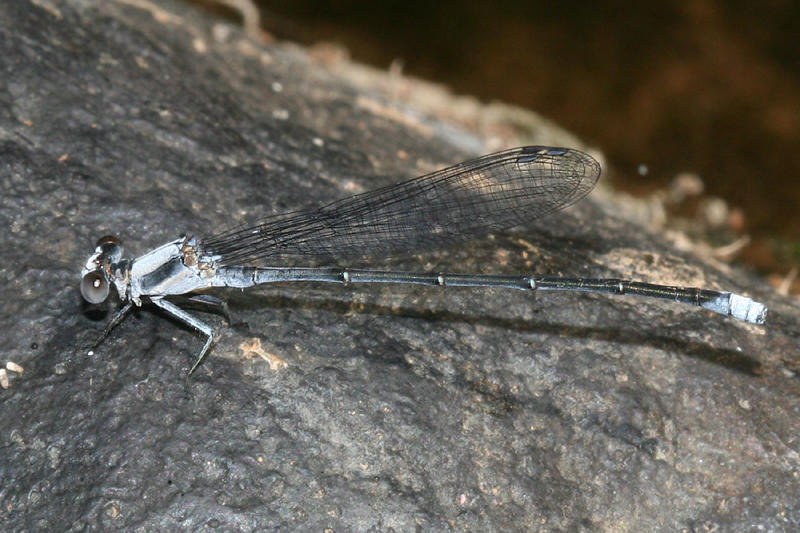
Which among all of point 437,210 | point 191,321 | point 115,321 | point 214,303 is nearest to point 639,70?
point 437,210

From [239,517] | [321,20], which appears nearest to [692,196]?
[321,20]

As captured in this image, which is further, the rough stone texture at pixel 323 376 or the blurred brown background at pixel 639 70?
the blurred brown background at pixel 639 70

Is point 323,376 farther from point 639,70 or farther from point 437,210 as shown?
point 639,70

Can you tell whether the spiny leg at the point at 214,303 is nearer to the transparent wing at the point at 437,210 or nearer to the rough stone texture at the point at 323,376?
the rough stone texture at the point at 323,376

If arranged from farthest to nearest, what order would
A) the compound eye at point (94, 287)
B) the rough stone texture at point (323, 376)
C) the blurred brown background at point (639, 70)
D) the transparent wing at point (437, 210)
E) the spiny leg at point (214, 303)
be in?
the blurred brown background at point (639, 70) < the transparent wing at point (437, 210) < the spiny leg at point (214, 303) < the compound eye at point (94, 287) < the rough stone texture at point (323, 376)

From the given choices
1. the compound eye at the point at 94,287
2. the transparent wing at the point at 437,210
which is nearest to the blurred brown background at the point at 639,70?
the transparent wing at the point at 437,210

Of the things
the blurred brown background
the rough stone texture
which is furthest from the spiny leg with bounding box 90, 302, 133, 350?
the blurred brown background

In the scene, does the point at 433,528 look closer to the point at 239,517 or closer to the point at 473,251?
the point at 239,517
